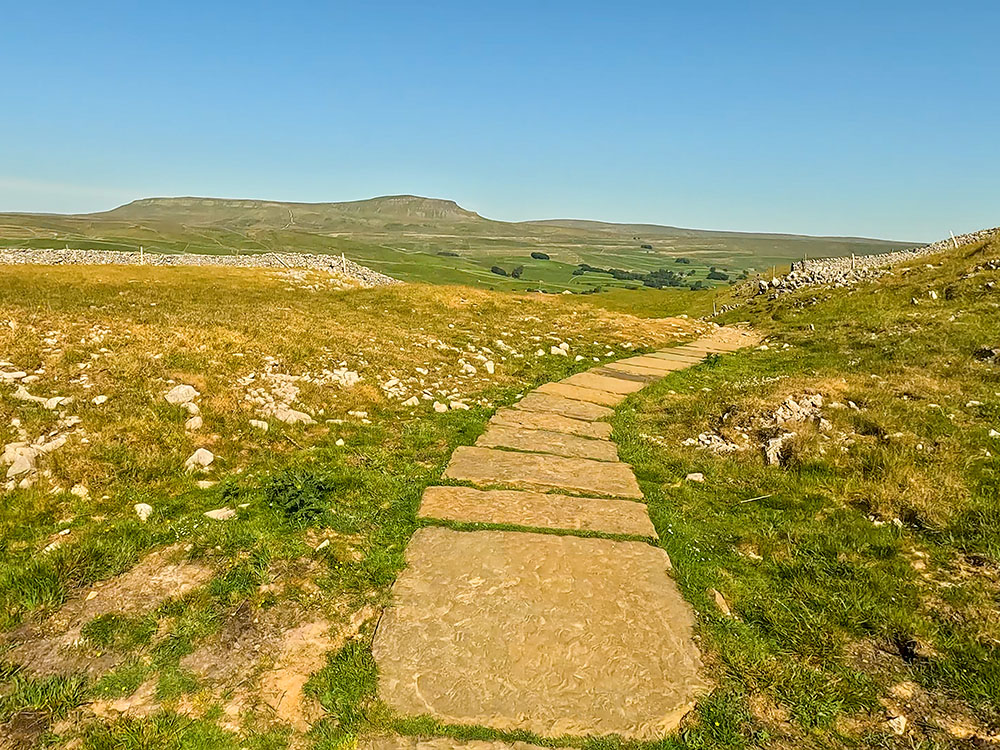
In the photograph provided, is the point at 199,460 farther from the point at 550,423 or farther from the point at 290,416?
the point at 550,423

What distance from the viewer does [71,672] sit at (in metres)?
3.31

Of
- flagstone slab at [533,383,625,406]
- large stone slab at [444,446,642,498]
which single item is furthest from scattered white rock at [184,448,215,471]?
flagstone slab at [533,383,625,406]

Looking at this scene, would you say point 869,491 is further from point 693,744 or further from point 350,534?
point 350,534

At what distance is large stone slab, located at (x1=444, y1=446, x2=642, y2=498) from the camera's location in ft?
19.8

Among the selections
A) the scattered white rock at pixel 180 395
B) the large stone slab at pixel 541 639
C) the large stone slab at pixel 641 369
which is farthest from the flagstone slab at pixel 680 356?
the scattered white rock at pixel 180 395

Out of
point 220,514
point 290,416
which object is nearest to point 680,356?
point 290,416

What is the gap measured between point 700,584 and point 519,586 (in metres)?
1.50

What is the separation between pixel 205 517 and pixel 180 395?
301 centimetres

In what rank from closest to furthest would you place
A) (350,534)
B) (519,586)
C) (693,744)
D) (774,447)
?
1. (693,744)
2. (519,586)
3. (350,534)
4. (774,447)

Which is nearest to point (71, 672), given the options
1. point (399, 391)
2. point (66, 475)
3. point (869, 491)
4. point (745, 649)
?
point (66, 475)

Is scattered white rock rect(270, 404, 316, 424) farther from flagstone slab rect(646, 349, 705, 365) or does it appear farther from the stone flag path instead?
flagstone slab rect(646, 349, 705, 365)

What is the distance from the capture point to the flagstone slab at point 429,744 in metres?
2.89

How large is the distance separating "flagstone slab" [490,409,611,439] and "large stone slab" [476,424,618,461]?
19 cm

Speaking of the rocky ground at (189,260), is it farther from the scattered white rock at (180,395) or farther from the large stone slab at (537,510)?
the large stone slab at (537,510)
